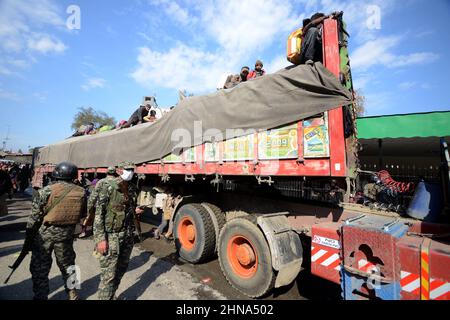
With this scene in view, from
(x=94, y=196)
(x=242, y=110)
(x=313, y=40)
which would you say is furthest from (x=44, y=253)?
(x=313, y=40)

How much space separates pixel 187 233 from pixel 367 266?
11.4ft

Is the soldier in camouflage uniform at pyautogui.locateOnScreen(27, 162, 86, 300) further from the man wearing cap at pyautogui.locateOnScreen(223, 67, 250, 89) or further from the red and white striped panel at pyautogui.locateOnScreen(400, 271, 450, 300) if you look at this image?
the red and white striped panel at pyautogui.locateOnScreen(400, 271, 450, 300)

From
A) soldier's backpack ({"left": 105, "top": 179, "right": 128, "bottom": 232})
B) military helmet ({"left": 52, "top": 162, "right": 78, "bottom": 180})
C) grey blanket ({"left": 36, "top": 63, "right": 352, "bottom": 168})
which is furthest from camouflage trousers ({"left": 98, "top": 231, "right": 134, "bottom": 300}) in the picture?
A: grey blanket ({"left": 36, "top": 63, "right": 352, "bottom": 168})

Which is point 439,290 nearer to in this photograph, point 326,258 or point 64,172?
point 326,258

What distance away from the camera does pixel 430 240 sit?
247cm

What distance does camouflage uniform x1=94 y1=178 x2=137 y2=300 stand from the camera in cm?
306

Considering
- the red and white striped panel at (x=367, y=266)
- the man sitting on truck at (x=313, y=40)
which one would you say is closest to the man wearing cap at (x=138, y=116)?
the man sitting on truck at (x=313, y=40)

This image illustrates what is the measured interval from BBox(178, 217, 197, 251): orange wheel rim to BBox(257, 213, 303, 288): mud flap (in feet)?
6.22

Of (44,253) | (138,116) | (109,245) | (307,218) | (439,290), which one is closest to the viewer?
(439,290)

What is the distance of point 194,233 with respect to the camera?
190 inches

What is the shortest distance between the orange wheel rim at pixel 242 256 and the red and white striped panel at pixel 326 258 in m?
0.88

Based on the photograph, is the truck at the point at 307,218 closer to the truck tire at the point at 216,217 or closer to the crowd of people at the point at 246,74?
the truck tire at the point at 216,217
